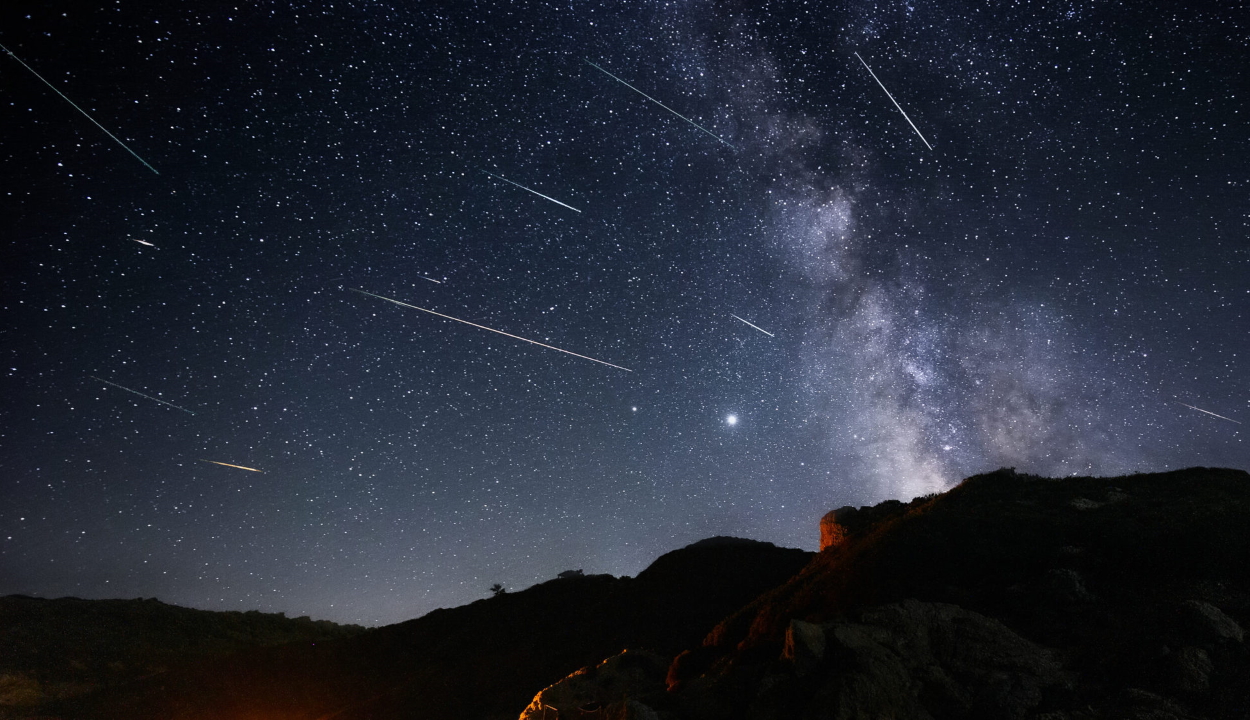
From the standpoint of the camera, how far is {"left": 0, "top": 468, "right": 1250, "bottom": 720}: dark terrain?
975 centimetres

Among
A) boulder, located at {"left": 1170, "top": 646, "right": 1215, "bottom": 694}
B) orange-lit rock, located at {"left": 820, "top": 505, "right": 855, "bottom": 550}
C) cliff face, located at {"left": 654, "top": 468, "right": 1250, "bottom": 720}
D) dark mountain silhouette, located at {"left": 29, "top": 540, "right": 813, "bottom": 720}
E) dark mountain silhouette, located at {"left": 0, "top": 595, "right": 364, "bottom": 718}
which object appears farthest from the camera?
dark mountain silhouette, located at {"left": 0, "top": 595, "right": 364, "bottom": 718}

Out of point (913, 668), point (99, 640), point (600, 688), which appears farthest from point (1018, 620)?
point (99, 640)

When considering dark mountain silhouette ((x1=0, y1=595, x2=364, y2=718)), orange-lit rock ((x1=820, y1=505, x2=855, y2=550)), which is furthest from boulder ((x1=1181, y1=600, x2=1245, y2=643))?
dark mountain silhouette ((x1=0, y1=595, x2=364, y2=718))

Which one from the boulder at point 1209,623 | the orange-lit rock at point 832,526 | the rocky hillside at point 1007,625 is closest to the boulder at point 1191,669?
the rocky hillside at point 1007,625

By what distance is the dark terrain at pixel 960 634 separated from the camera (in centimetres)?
975

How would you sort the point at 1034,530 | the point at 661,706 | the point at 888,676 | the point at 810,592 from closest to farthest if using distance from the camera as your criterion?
1. the point at 888,676
2. the point at 661,706
3. the point at 1034,530
4. the point at 810,592

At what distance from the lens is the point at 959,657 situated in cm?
1107

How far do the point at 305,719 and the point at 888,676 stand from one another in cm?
3285

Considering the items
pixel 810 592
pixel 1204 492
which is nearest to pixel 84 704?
pixel 810 592

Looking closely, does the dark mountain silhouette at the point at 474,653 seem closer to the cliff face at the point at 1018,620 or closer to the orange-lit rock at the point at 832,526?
the orange-lit rock at the point at 832,526

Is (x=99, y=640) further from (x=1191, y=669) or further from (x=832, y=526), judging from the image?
(x=1191, y=669)

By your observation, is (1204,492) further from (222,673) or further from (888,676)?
(222,673)

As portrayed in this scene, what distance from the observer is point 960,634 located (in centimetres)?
1163

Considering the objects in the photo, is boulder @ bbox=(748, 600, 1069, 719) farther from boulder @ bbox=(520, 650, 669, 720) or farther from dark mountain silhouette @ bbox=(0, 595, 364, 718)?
dark mountain silhouette @ bbox=(0, 595, 364, 718)
